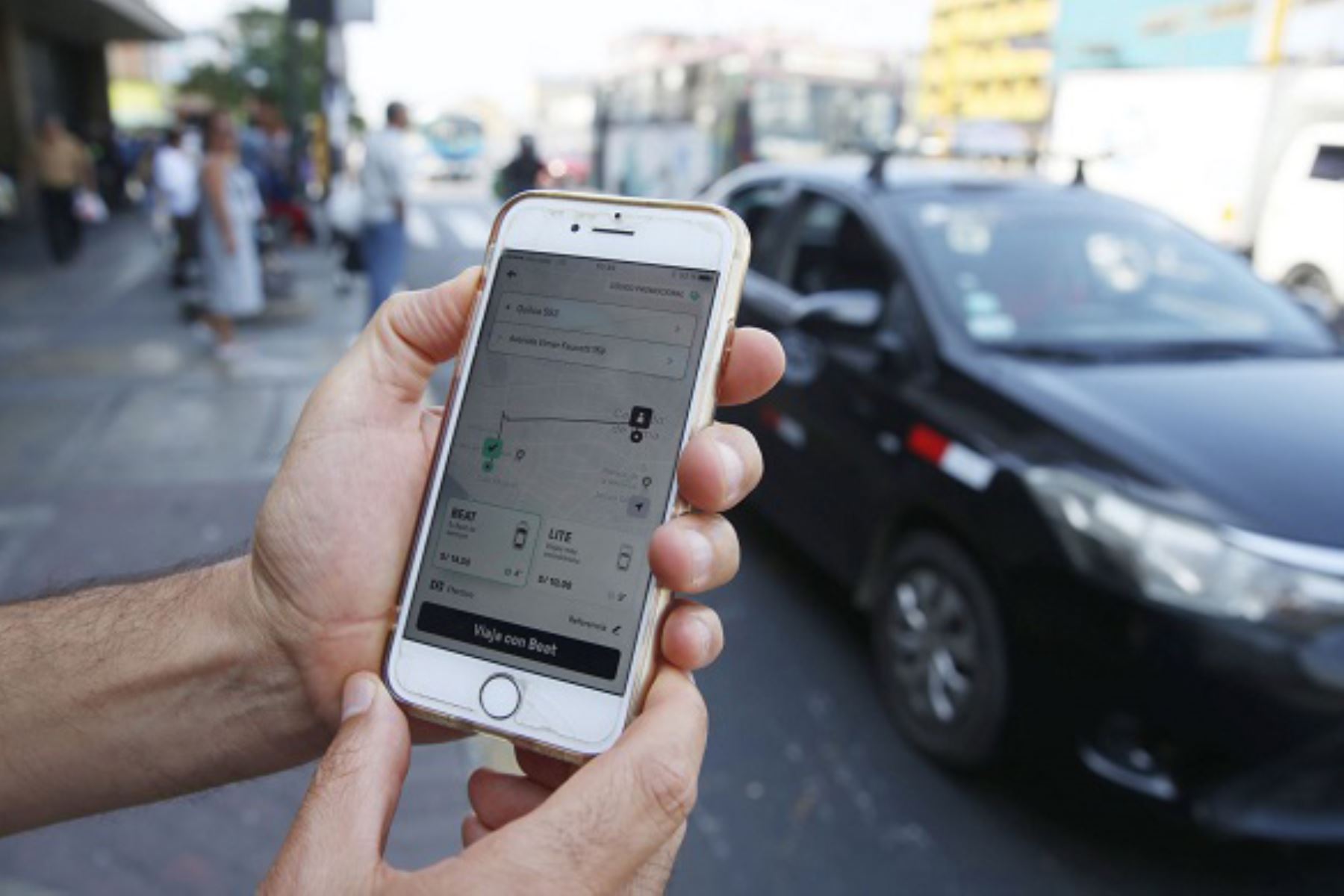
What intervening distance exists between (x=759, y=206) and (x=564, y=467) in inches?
148

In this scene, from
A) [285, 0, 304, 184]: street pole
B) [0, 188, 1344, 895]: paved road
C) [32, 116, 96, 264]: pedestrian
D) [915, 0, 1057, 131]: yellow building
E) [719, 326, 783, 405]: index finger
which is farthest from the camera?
[915, 0, 1057, 131]: yellow building

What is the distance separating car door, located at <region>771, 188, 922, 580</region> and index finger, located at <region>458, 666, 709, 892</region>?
235 centimetres

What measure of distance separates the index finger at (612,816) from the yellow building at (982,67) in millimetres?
25158

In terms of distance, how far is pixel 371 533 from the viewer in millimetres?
1588

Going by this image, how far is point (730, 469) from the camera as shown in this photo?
1387 millimetres

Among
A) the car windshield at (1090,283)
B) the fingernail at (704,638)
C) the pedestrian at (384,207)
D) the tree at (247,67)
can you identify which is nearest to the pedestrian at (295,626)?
the fingernail at (704,638)

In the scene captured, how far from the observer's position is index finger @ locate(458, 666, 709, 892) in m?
0.99

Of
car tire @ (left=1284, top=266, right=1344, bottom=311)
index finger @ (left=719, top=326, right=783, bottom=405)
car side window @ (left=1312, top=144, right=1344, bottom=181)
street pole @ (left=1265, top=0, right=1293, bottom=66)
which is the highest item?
street pole @ (left=1265, top=0, right=1293, bottom=66)

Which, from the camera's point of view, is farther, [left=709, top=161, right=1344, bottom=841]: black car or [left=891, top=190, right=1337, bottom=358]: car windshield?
[left=891, top=190, right=1337, bottom=358]: car windshield

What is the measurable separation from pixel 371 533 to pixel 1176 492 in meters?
1.95

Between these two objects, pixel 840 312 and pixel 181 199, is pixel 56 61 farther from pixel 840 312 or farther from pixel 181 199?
pixel 840 312

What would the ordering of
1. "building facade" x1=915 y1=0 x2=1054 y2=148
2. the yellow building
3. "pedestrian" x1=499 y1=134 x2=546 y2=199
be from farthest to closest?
the yellow building
"building facade" x1=915 y1=0 x2=1054 y2=148
"pedestrian" x1=499 y1=134 x2=546 y2=199

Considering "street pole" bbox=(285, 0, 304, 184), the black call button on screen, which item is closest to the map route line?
the black call button on screen

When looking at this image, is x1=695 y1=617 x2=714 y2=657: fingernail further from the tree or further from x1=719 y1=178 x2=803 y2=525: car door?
the tree
